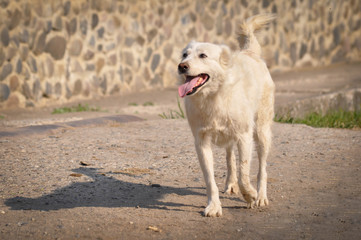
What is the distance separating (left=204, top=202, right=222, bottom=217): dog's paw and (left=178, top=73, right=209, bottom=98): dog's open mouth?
2.61ft

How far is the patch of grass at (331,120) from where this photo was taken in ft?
23.2

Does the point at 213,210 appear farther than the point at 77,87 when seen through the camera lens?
No

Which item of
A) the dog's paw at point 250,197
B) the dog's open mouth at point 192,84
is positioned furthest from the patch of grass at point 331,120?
the dog's open mouth at point 192,84

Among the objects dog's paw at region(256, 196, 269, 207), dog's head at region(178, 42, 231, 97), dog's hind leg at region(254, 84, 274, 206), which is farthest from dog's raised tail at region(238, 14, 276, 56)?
dog's paw at region(256, 196, 269, 207)

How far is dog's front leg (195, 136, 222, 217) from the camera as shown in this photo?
363cm

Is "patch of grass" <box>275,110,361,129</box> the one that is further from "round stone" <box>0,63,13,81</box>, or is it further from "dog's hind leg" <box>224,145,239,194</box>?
"round stone" <box>0,63,13,81</box>

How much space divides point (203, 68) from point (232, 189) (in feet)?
3.89

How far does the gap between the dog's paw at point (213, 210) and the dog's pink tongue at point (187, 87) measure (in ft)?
2.61

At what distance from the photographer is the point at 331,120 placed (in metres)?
7.22

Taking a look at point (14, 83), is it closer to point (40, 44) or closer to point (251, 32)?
point (40, 44)

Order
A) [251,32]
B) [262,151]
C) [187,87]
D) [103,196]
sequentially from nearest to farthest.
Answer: [187,87] → [103,196] → [262,151] → [251,32]

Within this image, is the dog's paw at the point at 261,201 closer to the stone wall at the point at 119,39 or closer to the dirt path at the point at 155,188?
the dirt path at the point at 155,188

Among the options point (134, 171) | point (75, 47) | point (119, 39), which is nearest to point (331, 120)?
point (134, 171)

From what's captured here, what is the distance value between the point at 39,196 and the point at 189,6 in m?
7.65
